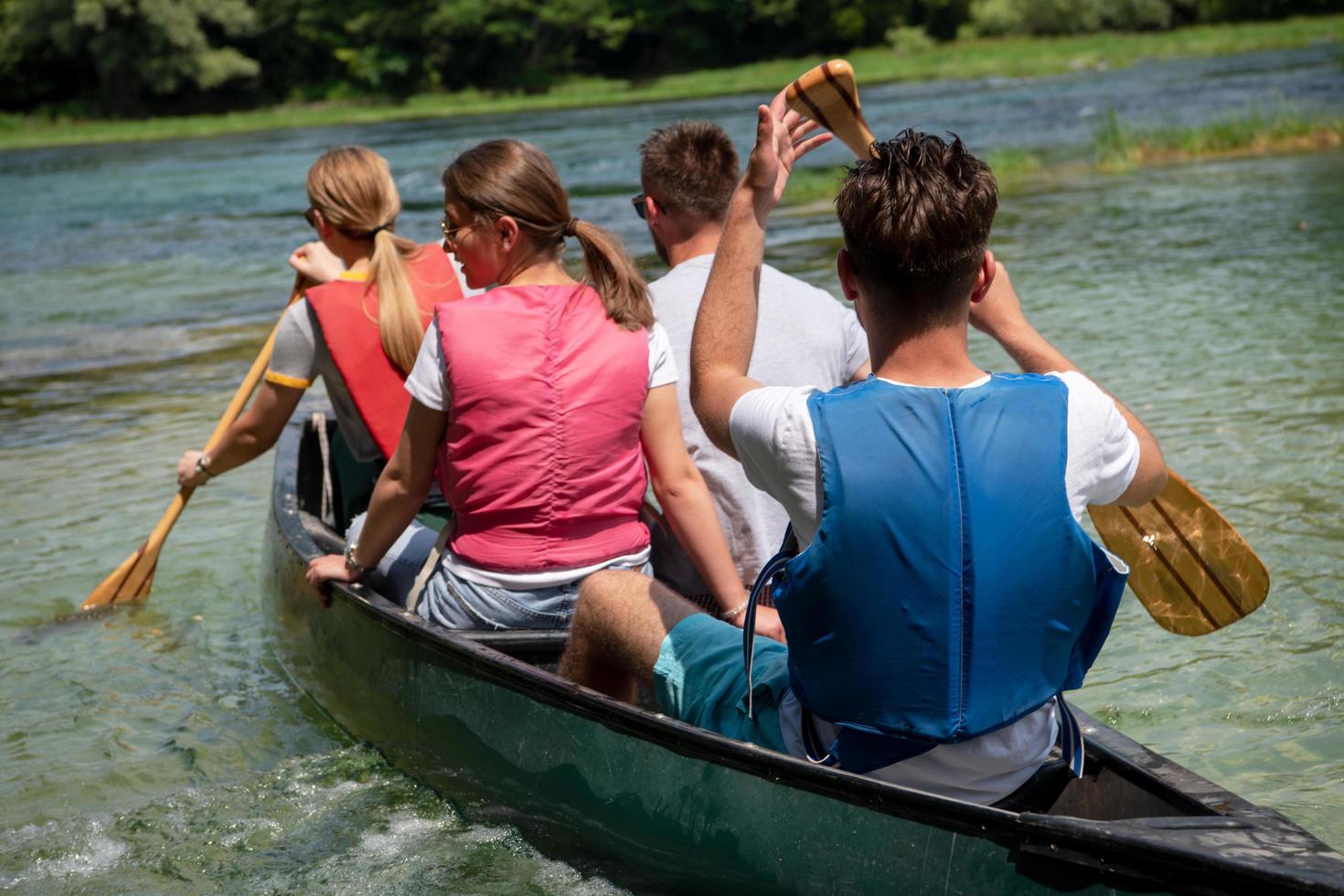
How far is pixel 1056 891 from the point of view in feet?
7.47

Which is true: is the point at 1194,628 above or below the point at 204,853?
above

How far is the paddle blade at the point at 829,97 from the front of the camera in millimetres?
2471

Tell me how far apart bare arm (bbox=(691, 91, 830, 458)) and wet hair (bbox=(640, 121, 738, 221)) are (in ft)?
3.67

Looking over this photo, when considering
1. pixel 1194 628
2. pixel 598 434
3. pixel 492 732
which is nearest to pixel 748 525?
pixel 598 434

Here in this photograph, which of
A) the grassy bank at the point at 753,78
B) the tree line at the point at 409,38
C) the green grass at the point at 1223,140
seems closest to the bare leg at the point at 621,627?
the green grass at the point at 1223,140

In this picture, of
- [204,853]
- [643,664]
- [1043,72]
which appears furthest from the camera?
[1043,72]

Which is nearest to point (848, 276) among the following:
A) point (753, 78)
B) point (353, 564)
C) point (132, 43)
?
point (353, 564)

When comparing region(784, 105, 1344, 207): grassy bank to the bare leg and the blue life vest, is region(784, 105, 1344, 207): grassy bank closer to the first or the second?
the bare leg

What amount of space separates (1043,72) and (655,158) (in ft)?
121

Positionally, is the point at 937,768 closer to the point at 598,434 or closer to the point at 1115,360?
the point at 598,434

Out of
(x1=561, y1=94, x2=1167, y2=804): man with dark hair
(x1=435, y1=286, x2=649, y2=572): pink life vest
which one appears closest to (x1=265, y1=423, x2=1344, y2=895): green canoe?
(x1=561, y1=94, x2=1167, y2=804): man with dark hair

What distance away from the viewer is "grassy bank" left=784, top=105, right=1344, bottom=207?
696 inches

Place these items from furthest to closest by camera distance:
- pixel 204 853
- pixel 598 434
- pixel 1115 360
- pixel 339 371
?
pixel 1115 360 → pixel 339 371 → pixel 204 853 → pixel 598 434

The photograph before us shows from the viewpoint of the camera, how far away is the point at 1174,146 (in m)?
18.2
